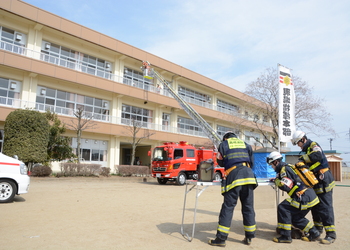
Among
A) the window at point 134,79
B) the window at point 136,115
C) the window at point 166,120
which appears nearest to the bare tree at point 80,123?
the window at point 136,115

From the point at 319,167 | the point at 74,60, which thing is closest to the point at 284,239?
the point at 319,167

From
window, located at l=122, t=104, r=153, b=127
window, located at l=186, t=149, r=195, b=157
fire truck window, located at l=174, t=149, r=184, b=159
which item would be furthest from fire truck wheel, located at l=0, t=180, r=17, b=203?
window, located at l=122, t=104, r=153, b=127

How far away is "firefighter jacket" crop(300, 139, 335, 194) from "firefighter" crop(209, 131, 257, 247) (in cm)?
124

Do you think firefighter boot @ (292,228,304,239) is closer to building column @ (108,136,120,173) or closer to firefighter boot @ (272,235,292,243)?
firefighter boot @ (272,235,292,243)

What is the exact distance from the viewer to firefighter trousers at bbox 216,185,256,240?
14.8 ft

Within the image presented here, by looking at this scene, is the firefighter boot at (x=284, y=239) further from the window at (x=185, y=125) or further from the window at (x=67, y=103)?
the window at (x=185, y=125)

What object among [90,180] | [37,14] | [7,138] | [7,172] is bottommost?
[90,180]

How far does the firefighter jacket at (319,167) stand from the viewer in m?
5.20

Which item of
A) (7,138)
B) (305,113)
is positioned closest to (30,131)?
(7,138)

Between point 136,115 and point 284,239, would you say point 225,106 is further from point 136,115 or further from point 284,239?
point 284,239

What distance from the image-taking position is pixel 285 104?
39.1 feet

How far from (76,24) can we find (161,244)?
2270cm

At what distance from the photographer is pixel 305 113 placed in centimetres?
2559

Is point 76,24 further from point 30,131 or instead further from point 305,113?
point 305,113
